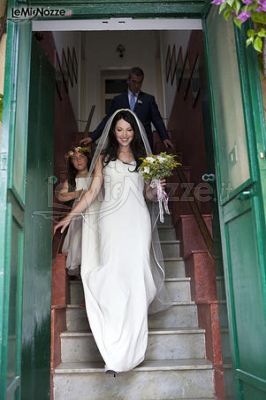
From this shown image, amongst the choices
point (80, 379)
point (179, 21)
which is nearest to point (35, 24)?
point (179, 21)

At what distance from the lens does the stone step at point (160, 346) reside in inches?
120

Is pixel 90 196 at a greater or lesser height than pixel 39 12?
lesser

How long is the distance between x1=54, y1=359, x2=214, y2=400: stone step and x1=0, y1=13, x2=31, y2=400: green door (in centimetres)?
73

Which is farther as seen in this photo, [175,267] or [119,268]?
[175,267]

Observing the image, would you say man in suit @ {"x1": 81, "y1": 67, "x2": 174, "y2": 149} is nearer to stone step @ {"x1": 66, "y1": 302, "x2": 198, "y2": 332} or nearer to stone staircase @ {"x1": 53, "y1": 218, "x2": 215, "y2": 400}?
stone staircase @ {"x1": 53, "y1": 218, "x2": 215, "y2": 400}

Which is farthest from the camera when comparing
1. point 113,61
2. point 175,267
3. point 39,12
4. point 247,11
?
point 113,61

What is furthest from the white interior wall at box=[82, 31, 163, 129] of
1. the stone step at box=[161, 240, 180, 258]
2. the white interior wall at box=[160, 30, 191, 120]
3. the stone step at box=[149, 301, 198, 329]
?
the stone step at box=[149, 301, 198, 329]

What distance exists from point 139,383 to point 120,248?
87 centimetres

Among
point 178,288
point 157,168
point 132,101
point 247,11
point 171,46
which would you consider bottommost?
point 178,288

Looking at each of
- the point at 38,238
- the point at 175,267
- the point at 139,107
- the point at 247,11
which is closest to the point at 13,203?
the point at 38,238

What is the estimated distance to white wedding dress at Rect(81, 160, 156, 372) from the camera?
2.67 meters

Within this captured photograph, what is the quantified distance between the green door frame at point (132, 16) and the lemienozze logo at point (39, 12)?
22mm

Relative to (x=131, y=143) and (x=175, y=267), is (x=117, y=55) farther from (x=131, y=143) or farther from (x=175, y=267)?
(x=175, y=267)

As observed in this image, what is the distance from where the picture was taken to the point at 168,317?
3320 millimetres
